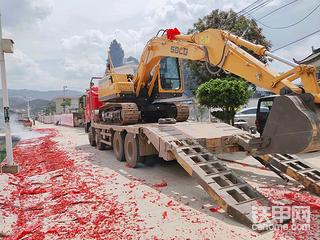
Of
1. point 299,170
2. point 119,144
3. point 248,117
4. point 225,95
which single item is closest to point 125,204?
point 299,170

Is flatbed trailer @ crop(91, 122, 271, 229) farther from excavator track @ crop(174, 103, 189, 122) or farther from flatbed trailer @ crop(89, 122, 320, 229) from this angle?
excavator track @ crop(174, 103, 189, 122)

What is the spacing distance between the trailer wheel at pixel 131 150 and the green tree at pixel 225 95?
6130 millimetres

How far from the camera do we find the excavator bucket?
4418 mm

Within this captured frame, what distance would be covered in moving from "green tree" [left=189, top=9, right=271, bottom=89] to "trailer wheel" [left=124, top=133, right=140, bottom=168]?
15372mm

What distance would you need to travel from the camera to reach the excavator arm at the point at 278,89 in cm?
450

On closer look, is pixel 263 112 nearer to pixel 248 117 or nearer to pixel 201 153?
pixel 201 153

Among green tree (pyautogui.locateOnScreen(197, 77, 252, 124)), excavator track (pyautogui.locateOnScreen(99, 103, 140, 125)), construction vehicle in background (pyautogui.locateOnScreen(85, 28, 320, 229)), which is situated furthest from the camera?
green tree (pyautogui.locateOnScreen(197, 77, 252, 124))

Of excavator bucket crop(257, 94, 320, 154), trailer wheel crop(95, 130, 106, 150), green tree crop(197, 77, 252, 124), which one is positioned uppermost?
green tree crop(197, 77, 252, 124)

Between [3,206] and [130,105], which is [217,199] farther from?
[130,105]

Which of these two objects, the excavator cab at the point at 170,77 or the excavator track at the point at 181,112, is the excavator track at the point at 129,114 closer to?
the excavator cab at the point at 170,77

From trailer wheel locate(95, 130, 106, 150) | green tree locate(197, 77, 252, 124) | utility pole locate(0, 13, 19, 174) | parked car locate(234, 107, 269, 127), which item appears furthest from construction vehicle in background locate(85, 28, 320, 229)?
parked car locate(234, 107, 269, 127)

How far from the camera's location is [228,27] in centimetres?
2395

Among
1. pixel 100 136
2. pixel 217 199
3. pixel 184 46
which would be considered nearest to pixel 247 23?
pixel 100 136

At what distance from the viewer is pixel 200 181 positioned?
541 cm
